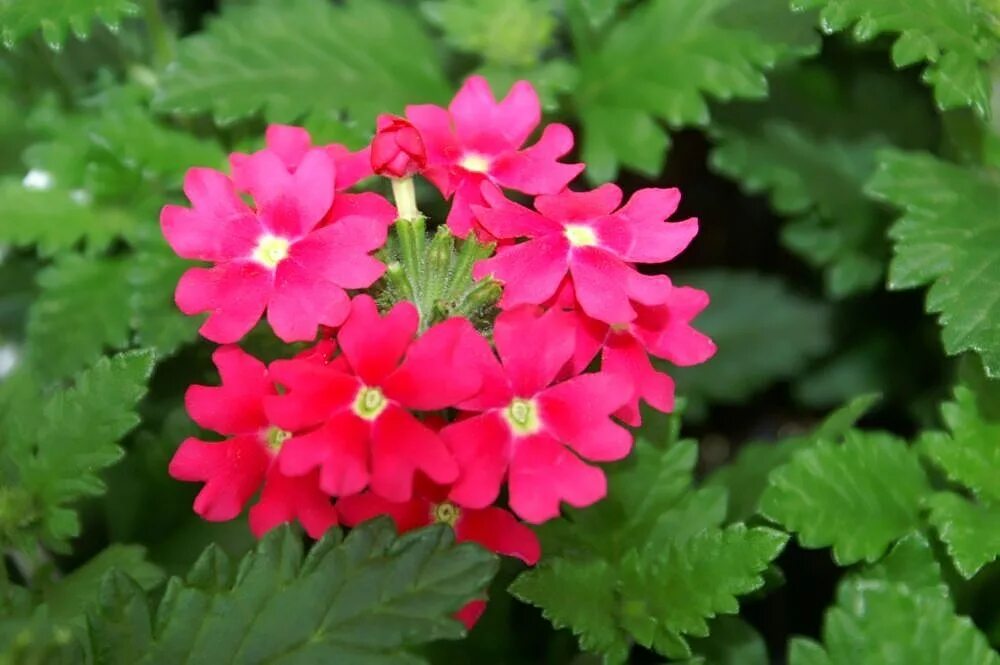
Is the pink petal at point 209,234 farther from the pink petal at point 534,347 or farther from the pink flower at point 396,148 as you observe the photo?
the pink petal at point 534,347

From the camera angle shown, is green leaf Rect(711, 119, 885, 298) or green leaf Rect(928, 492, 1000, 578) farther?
green leaf Rect(711, 119, 885, 298)

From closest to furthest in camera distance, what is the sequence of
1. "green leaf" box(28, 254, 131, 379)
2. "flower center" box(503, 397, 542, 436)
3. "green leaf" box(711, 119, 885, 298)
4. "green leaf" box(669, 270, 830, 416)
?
"flower center" box(503, 397, 542, 436) < "green leaf" box(28, 254, 131, 379) < "green leaf" box(711, 119, 885, 298) < "green leaf" box(669, 270, 830, 416)

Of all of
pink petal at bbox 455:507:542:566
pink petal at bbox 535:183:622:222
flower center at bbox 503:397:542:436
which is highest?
pink petal at bbox 535:183:622:222

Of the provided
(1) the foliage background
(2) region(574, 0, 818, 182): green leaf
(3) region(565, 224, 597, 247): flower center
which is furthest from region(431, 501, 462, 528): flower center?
(2) region(574, 0, 818, 182): green leaf

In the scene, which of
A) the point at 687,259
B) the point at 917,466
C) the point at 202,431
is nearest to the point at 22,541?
the point at 202,431

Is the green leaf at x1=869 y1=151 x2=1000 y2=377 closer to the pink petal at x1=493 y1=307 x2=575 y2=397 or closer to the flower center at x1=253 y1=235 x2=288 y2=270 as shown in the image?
the pink petal at x1=493 y1=307 x2=575 y2=397

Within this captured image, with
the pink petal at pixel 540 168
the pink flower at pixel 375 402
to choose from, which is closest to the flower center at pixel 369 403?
the pink flower at pixel 375 402
